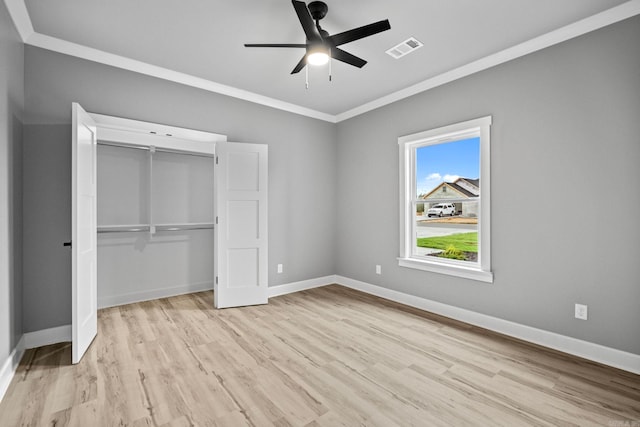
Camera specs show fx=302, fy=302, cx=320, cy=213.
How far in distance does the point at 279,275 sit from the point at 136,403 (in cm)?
263

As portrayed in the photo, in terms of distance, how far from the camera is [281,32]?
275 cm

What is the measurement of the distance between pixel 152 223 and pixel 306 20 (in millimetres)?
3359

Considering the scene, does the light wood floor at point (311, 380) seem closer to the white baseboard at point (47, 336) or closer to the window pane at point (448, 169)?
the white baseboard at point (47, 336)

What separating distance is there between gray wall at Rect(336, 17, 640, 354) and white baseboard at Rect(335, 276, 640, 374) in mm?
58

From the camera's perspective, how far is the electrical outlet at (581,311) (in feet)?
8.42

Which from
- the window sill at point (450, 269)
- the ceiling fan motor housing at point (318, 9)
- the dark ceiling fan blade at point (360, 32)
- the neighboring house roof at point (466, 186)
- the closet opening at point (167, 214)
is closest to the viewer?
the dark ceiling fan blade at point (360, 32)

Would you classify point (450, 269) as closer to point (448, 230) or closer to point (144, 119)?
point (448, 230)

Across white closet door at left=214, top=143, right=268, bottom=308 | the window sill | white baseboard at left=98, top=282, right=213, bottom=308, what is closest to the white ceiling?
white closet door at left=214, top=143, right=268, bottom=308

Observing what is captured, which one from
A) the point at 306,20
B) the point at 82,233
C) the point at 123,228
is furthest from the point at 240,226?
the point at 306,20

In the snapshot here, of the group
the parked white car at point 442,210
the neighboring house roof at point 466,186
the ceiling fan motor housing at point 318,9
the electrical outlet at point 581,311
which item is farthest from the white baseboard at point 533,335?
the ceiling fan motor housing at point 318,9

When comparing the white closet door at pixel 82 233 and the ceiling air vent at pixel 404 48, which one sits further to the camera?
the ceiling air vent at pixel 404 48

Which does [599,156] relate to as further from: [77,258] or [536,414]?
[77,258]

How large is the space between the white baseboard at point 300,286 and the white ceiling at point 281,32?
285cm

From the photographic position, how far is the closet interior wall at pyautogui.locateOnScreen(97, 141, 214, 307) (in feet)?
12.8
